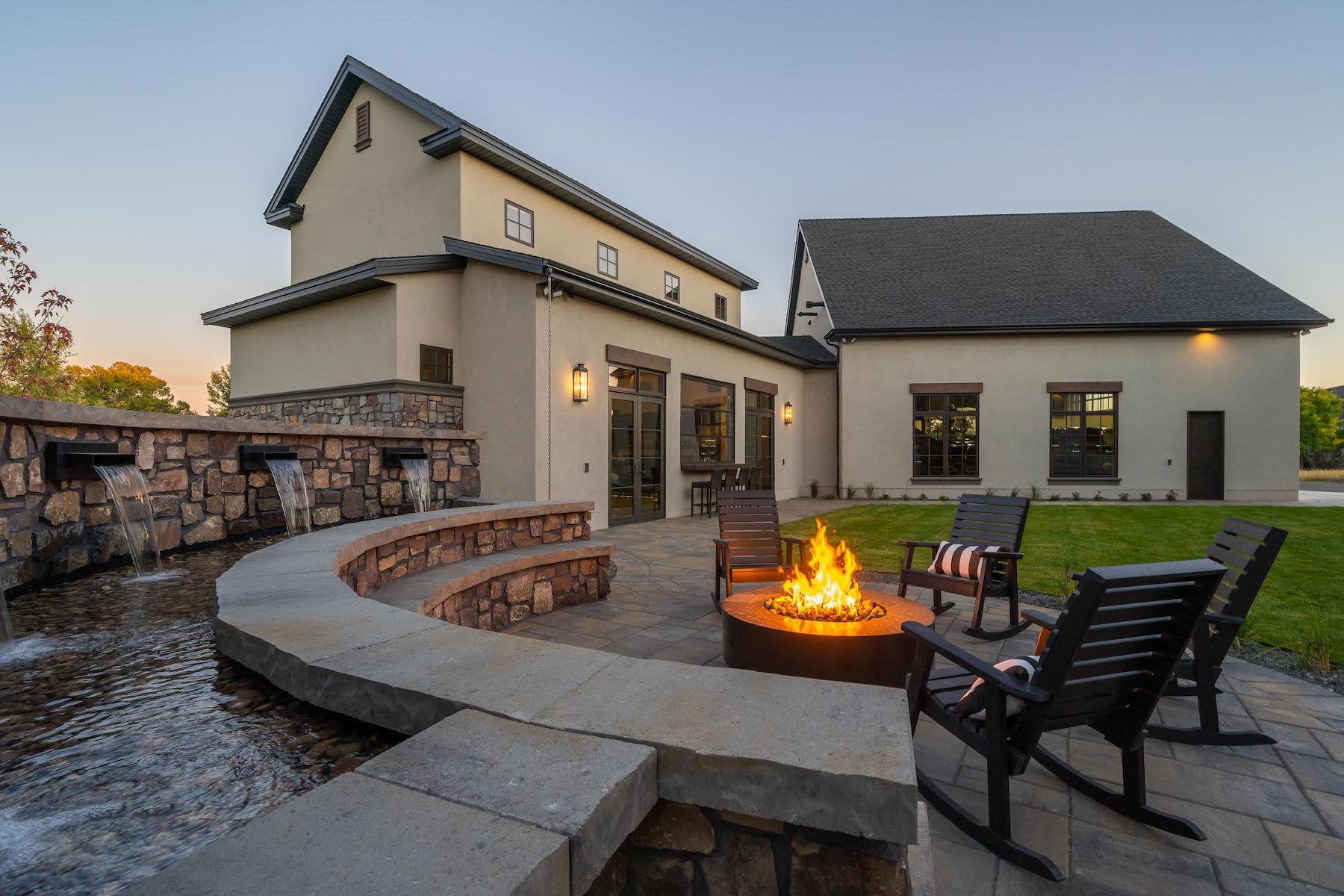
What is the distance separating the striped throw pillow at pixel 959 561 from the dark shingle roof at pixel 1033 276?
11.6 m

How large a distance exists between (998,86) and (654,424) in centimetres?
1085

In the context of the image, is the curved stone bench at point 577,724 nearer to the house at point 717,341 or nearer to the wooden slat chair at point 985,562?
the wooden slat chair at point 985,562

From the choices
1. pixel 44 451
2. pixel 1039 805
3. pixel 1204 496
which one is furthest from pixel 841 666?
pixel 1204 496

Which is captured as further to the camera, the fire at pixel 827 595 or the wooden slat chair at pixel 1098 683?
the fire at pixel 827 595

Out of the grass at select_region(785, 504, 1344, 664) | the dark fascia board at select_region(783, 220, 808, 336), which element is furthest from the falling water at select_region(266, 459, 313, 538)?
the dark fascia board at select_region(783, 220, 808, 336)

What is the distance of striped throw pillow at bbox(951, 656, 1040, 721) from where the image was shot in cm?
213

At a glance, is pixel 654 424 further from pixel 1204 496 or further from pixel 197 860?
pixel 1204 496

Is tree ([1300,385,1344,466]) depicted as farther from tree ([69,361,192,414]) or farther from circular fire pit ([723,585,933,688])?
tree ([69,361,192,414])

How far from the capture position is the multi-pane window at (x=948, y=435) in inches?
599

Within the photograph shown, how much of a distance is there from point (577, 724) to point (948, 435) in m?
15.7

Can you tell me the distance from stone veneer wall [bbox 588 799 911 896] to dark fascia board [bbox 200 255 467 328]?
9.80 meters

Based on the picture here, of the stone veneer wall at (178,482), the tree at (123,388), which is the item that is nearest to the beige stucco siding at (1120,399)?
the stone veneer wall at (178,482)

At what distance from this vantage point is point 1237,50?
11.1m

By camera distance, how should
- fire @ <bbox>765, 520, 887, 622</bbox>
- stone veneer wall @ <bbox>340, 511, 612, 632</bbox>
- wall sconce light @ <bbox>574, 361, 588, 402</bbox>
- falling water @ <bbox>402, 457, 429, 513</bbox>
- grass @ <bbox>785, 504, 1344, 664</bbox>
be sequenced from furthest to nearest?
wall sconce light @ <bbox>574, 361, 588, 402</bbox> → falling water @ <bbox>402, 457, 429, 513</bbox> → grass @ <bbox>785, 504, 1344, 664</bbox> → stone veneer wall @ <bbox>340, 511, 612, 632</bbox> → fire @ <bbox>765, 520, 887, 622</bbox>
